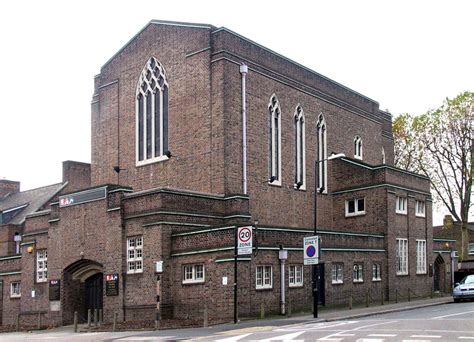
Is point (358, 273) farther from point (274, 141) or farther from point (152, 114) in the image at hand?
point (152, 114)

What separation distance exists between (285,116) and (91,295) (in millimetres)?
16176

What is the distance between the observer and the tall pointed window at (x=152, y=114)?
4272 cm

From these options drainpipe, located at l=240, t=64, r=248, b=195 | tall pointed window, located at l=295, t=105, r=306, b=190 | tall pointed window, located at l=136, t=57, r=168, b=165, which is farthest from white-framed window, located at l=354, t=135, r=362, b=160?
tall pointed window, located at l=136, t=57, r=168, b=165

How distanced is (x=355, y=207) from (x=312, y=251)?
626 inches

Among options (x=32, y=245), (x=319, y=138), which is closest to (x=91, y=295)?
(x=32, y=245)

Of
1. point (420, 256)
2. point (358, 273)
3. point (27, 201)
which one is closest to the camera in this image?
point (358, 273)

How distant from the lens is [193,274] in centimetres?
3278

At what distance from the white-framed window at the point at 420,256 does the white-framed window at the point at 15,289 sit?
25763 mm

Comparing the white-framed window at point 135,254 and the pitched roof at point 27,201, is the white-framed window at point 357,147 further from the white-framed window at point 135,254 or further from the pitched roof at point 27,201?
the pitched roof at point 27,201

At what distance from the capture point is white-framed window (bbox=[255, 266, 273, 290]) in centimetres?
3241

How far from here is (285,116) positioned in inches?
1743

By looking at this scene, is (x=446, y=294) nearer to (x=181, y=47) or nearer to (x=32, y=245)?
(x=181, y=47)

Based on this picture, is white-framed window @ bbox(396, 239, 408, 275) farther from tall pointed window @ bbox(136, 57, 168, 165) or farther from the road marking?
the road marking

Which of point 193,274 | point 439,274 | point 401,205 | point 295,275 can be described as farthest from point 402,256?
point 193,274
